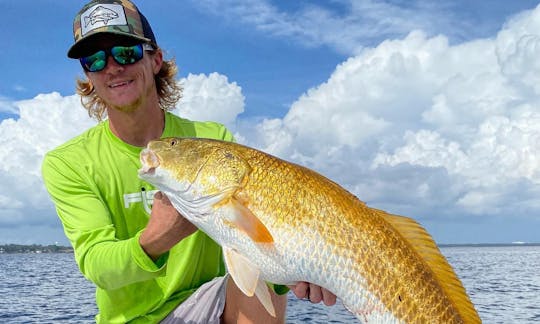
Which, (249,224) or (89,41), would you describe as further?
(89,41)

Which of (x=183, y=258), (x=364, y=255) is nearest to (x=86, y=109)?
(x=183, y=258)

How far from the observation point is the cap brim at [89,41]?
4.46 metres

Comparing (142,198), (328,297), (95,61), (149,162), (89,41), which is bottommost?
(328,297)

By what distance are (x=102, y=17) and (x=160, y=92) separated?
115 centimetres

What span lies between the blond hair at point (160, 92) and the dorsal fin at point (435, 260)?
2736mm

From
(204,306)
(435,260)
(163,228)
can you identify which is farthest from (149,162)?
(435,260)

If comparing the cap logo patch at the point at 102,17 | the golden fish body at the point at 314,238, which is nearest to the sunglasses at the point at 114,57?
the cap logo patch at the point at 102,17

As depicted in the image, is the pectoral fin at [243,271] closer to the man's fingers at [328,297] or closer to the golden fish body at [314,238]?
the golden fish body at [314,238]

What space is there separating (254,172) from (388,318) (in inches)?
42.5

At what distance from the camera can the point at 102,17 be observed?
4.51 metres

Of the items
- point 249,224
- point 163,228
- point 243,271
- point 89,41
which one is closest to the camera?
point 249,224

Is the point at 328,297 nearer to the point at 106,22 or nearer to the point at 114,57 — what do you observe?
the point at 114,57

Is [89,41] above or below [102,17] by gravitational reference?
below

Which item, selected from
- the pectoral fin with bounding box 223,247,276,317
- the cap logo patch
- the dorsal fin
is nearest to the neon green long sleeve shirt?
the cap logo patch
